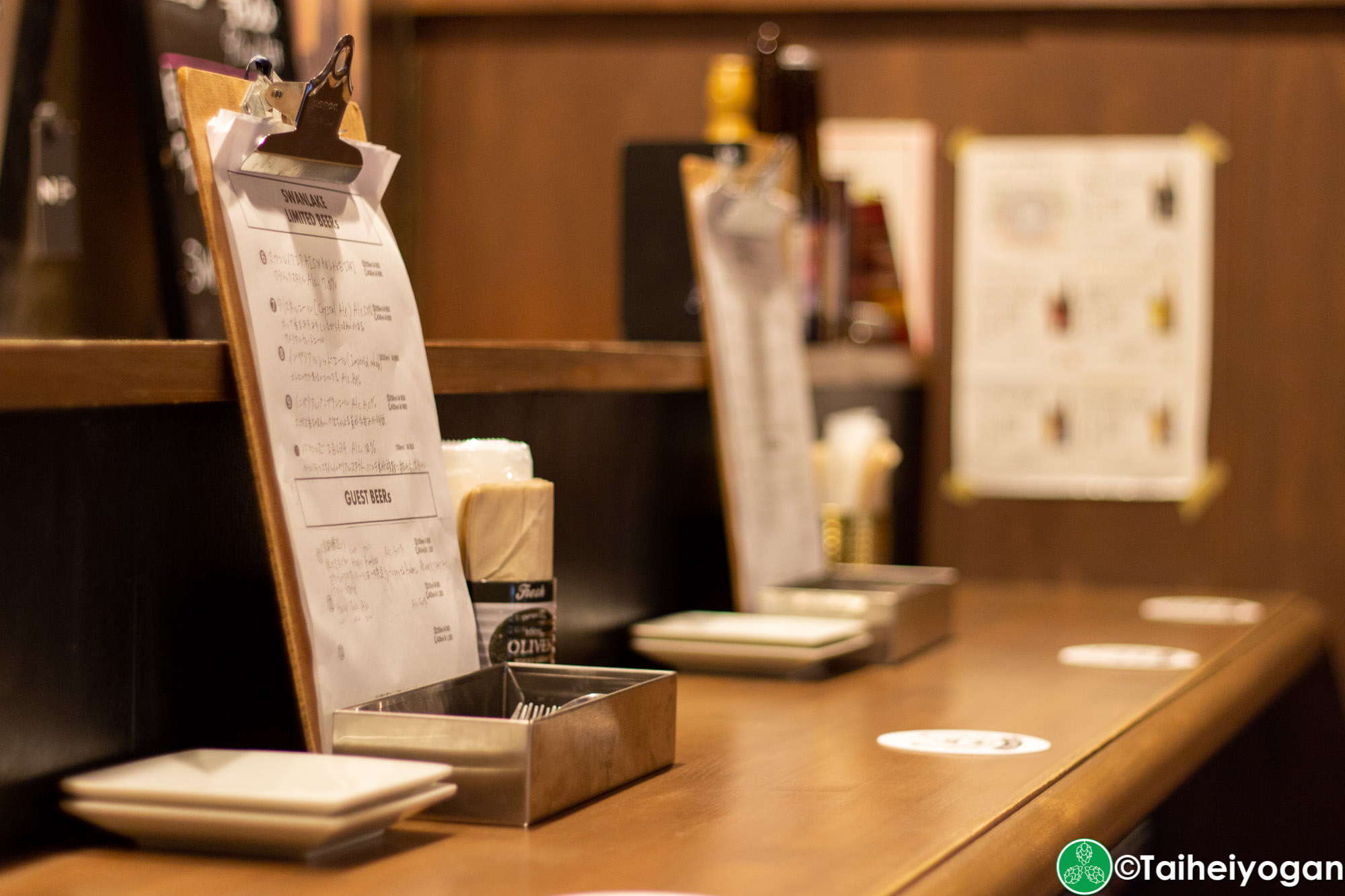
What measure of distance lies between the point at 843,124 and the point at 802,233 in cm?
78

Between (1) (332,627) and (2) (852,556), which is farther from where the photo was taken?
(2) (852,556)

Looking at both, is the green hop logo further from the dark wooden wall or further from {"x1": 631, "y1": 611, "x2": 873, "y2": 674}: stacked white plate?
the dark wooden wall

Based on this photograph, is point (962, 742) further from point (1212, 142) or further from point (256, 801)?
point (1212, 142)

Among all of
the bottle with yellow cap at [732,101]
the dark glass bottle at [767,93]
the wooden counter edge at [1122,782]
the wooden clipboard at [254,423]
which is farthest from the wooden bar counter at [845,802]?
the dark glass bottle at [767,93]

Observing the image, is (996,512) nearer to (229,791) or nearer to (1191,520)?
(1191,520)

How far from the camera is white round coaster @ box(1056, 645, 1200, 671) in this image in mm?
1582

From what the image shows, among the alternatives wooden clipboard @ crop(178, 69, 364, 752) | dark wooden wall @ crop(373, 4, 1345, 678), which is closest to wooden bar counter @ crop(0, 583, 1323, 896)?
wooden clipboard @ crop(178, 69, 364, 752)

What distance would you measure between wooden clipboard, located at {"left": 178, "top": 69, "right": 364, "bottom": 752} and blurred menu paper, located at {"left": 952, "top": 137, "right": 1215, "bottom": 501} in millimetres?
2077

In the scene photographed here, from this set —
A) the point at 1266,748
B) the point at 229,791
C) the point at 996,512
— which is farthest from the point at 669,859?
the point at 996,512

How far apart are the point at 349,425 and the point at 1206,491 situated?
2.13 metres

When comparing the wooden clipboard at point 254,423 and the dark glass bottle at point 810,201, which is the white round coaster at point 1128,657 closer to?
the dark glass bottle at point 810,201

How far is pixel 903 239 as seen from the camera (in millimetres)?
2875

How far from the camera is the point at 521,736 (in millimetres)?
883

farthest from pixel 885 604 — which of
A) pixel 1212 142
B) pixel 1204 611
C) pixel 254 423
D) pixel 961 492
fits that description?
pixel 1212 142
